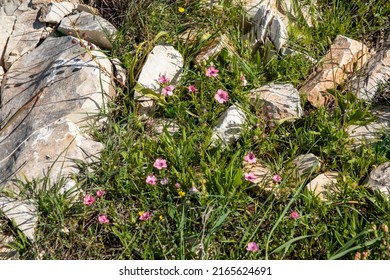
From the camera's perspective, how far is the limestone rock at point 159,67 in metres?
3.66

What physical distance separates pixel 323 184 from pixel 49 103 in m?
1.64

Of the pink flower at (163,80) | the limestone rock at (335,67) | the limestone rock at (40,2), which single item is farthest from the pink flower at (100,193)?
the limestone rock at (40,2)

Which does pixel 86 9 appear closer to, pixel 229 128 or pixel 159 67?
pixel 159 67

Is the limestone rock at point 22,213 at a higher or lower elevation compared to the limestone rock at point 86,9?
lower

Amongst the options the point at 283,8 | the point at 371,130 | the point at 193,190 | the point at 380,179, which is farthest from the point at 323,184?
the point at 283,8

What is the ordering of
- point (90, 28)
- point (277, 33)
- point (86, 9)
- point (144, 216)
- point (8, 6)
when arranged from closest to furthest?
point (144, 216) → point (277, 33) → point (90, 28) → point (86, 9) → point (8, 6)

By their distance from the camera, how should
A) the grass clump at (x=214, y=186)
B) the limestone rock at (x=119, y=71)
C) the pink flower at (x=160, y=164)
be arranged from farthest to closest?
the limestone rock at (x=119, y=71) < the pink flower at (x=160, y=164) < the grass clump at (x=214, y=186)

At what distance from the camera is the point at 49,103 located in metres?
3.64

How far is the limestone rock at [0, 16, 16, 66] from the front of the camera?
4.11 m

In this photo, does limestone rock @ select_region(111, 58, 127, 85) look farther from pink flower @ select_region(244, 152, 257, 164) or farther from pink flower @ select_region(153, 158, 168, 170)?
pink flower @ select_region(244, 152, 257, 164)

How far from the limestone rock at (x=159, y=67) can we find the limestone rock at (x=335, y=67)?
758 mm

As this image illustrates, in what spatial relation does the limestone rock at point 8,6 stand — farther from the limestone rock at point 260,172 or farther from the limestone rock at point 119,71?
the limestone rock at point 260,172

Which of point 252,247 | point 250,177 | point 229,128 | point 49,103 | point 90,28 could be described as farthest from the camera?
point 90,28

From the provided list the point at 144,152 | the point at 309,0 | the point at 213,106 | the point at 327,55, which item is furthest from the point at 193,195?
the point at 309,0
